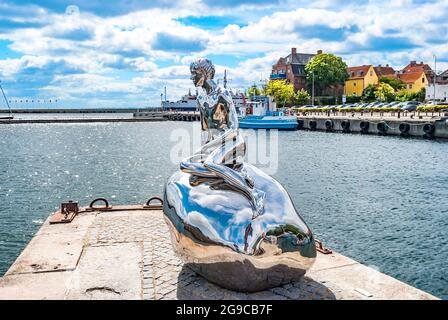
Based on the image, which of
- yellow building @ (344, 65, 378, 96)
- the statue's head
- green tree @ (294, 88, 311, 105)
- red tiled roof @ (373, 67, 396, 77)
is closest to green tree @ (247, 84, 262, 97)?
green tree @ (294, 88, 311, 105)

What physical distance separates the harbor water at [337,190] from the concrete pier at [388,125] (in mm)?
2804

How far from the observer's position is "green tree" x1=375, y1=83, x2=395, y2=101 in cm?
10875

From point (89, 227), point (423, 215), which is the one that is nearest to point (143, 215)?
point (89, 227)

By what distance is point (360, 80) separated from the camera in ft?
409

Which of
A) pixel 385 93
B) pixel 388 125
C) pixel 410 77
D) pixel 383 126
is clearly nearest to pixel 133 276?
pixel 388 125

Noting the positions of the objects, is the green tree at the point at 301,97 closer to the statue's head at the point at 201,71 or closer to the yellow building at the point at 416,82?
the yellow building at the point at 416,82

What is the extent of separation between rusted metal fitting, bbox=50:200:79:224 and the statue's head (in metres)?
6.19

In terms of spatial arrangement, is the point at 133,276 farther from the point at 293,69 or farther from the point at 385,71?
the point at 385,71

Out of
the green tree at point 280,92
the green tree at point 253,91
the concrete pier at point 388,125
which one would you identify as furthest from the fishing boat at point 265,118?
the green tree at point 253,91

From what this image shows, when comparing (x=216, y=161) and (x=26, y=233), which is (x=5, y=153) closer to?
(x=26, y=233)

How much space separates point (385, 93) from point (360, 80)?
1668 cm

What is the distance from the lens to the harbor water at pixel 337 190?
15.5 m
